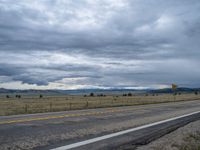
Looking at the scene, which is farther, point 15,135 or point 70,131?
point 70,131

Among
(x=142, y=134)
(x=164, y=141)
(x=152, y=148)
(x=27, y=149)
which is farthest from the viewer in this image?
(x=142, y=134)

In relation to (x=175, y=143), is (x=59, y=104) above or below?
below

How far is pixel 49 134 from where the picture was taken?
8.99 m

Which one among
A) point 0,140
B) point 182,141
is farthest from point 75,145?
point 182,141

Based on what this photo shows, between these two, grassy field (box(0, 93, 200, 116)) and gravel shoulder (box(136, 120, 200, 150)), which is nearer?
gravel shoulder (box(136, 120, 200, 150))

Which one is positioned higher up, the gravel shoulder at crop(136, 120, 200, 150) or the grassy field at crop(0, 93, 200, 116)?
the gravel shoulder at crop(136, 120, 200, 150)

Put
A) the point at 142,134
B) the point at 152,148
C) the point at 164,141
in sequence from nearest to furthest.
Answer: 1. the point at 152,148
2. the point at 164,141
3. the point at 142,134

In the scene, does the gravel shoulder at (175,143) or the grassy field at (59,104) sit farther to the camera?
the grassy field at (59,104)

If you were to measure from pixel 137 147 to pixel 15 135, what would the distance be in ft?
14.1

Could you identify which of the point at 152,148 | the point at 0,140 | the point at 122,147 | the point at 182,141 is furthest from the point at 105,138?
the point at 0,140

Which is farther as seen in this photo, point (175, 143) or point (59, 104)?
point (59, 104)

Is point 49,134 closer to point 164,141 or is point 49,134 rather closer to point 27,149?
point 27,149

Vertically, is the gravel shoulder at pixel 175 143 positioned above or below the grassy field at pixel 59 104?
above

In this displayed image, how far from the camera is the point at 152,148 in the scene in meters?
7.38
